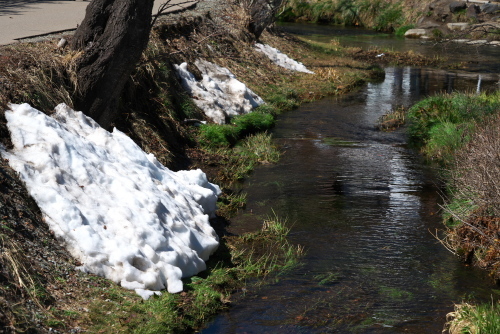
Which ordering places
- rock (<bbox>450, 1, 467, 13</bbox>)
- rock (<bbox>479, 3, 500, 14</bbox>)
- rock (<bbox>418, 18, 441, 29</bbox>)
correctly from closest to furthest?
1. rock (<bbox>479, 3, 500, 14</bbox>)
2. rock (<bbox>450, 1, 467, 13</bbox>)
3. rock (<bbox>418, 18, 441, 29</bbox>)

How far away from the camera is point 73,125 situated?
28.0 ft

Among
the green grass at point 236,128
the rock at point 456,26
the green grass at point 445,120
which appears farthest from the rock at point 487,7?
the green grass at point 236,128

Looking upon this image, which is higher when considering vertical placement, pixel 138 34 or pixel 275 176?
pixel 138 34

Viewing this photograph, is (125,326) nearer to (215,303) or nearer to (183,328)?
(183,328)

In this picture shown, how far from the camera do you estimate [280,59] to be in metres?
20.0

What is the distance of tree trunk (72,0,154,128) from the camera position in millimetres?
9336

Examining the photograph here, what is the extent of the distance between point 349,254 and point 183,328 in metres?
2.60

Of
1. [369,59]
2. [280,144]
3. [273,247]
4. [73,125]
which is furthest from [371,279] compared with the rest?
[369,59]

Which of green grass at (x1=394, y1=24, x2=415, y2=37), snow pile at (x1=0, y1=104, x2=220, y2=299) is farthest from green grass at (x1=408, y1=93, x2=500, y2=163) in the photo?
green grass at (x1=394, y1=24, x2=415, y2=37)

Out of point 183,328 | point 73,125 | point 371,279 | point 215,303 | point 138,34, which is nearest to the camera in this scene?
point 183,328

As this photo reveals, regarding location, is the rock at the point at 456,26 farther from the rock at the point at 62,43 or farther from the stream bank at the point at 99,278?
the rock at the point at 62,43

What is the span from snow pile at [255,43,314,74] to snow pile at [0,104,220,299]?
1169cm

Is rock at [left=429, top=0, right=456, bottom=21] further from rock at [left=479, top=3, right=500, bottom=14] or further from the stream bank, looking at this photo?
the stream bank

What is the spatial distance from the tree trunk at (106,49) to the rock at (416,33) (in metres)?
24.5
